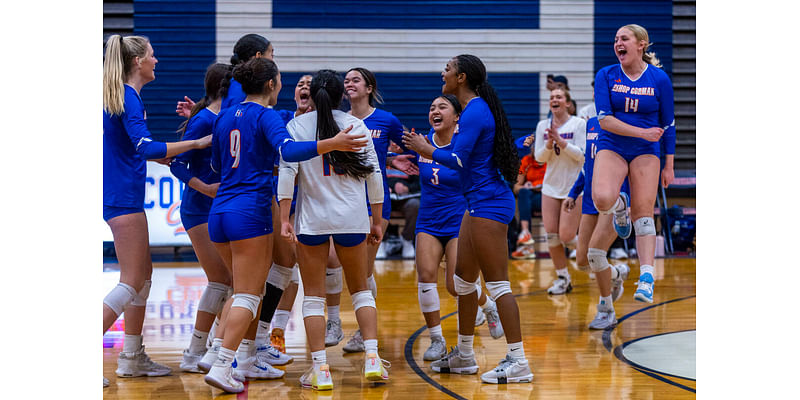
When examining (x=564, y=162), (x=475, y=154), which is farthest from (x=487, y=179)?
(x=564, y=162)

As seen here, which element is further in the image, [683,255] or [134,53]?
[683,255]

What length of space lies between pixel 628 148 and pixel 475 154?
4.24 feet

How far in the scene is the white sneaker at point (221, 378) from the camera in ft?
12.1

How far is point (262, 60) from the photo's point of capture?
3.84 meters

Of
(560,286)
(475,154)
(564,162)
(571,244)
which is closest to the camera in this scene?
(475,154)

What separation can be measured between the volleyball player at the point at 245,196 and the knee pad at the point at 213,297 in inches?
18.2

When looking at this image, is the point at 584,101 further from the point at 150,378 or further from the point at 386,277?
the point at 150,378

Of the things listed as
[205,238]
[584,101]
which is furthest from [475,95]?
[584,101]

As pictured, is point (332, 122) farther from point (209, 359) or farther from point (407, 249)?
point (407, 249)

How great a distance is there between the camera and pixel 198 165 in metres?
4.30

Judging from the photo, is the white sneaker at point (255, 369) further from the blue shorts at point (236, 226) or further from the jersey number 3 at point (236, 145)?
the jersey number 3 at point (236, 145)

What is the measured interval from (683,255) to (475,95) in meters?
7.31

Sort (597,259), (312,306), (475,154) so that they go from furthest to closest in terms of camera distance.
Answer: (597,259)
(475,154)
(312,306)

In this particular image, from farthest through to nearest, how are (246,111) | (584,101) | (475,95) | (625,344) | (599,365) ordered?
(584,101), (625,344), (599,365), (475,95), (246,111)
